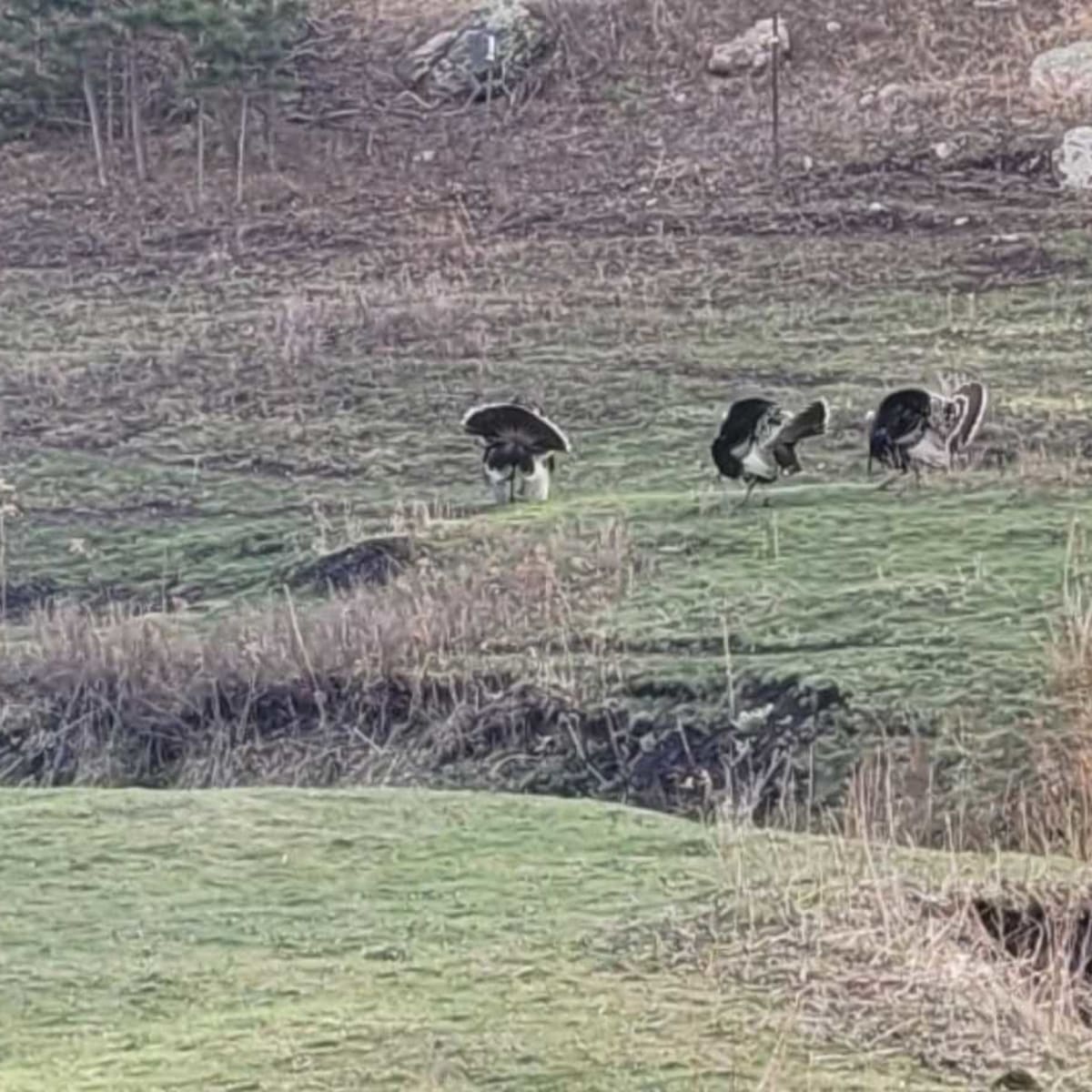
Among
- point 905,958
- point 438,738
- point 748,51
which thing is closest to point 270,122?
point 748,51

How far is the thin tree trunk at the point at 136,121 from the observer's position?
3116 centimetres

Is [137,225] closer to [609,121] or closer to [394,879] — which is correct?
[609,121]

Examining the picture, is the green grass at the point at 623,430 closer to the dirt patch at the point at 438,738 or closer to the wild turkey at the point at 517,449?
the wild turkey at the point at 517,449

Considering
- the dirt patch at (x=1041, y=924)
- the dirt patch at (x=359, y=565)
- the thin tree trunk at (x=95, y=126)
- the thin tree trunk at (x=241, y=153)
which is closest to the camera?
the dirt patch at (x=1041, y=924)

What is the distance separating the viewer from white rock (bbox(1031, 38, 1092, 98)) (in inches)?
1140

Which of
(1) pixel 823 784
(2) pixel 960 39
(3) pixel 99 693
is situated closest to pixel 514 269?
(2) pixel 960 39

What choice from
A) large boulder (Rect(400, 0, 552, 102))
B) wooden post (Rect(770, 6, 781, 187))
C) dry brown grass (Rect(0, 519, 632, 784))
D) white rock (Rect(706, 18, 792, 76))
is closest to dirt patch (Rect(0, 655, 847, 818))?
dry brown grass (Rect(0, 519, 632, 784))

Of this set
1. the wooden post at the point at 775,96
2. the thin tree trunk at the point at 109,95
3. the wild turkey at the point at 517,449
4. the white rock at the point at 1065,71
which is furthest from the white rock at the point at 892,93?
the wild turkey at the point at 517,449

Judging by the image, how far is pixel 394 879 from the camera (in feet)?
29.6

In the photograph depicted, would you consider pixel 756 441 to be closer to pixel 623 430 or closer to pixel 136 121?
pixel 623 430

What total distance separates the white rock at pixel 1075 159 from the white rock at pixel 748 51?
Answer: 15.9 ft

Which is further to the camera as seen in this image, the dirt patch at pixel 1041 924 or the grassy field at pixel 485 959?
the dirt patch at pixel 1041 924

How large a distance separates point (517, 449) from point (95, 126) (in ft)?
52.7

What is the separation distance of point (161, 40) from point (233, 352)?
10419 mm
